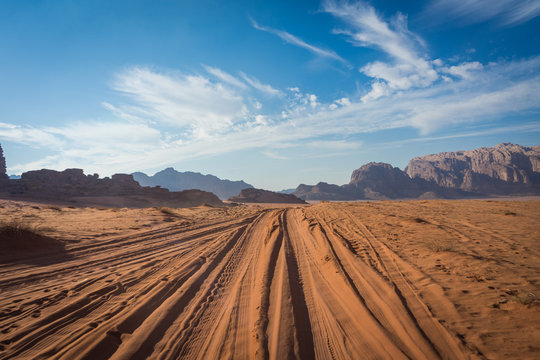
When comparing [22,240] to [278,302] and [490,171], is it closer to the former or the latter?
[278,302]

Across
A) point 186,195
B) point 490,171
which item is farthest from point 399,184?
point 186,195

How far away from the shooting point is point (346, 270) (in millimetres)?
5445

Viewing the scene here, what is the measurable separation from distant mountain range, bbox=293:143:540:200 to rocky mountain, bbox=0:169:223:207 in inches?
2897

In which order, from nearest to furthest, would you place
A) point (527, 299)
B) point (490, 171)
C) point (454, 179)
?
point (527, 299)
point (490, 171)
point (454, 179)

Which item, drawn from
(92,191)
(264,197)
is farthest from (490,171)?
(92,191)

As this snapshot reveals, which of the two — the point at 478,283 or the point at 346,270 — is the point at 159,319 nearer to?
the point at 346,270

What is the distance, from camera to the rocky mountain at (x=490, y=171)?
10344 centimetres

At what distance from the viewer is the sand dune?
288 cm

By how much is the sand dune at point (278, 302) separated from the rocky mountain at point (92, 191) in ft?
127

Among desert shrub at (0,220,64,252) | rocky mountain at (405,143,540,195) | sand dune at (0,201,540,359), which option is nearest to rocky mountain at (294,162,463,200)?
rocky mountain at (405,143,540,195)

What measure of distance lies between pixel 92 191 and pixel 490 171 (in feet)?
525

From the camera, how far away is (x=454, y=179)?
122125mm

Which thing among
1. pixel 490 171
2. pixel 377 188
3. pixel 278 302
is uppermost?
pixel 490 171

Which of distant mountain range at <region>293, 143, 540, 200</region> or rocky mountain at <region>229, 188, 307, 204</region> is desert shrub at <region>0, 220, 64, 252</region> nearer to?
rocky mountain at <region>229, 188, 307, 204</region>
